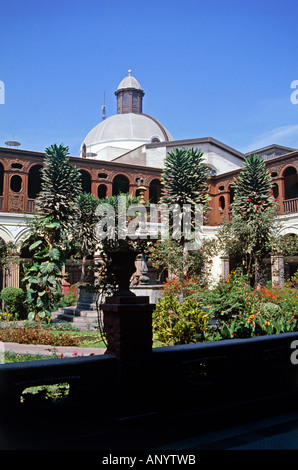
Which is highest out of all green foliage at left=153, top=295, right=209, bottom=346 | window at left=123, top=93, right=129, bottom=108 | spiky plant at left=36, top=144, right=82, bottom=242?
window at left=123, top=93, right=129, bottom=108

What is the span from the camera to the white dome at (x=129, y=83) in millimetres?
46094

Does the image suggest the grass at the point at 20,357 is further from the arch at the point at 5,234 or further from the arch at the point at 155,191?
the arch at the point at 155,191

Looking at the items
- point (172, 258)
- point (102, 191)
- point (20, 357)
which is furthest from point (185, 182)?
point (20, 357)

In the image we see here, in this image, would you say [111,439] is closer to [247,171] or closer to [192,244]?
[192,244]

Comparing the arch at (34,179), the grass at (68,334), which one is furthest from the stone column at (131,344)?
the arch at (34,179)

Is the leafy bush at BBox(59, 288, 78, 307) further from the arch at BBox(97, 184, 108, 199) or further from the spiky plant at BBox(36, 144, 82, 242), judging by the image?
the arch at BBox(97, 184, 108, 199)

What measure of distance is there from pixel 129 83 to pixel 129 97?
167cm

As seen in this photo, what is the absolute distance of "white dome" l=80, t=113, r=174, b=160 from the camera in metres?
38.7

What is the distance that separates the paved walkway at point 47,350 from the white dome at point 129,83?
41.5 metres

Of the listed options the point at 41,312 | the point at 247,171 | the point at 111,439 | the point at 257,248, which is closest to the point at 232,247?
the point at 257,248

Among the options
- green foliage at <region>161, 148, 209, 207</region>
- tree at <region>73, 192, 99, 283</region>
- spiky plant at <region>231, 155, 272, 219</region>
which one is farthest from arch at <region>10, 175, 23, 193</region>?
spiky plant at <region>231, 155, 272, 219</region>

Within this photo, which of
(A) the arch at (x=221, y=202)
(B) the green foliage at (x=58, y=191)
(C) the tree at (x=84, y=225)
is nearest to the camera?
(B) the green foliage at (x=58, y=191)

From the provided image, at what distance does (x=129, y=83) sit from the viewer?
4622 cm

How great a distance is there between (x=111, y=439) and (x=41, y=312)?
8.70 m
